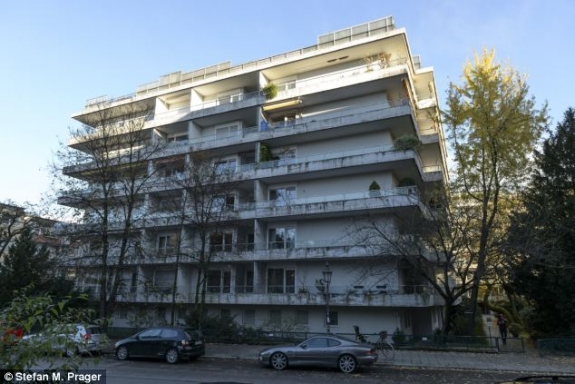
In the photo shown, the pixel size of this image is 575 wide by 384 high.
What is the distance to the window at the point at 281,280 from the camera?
29.5m

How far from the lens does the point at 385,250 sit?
24.4 m

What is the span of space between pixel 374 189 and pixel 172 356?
1624cm

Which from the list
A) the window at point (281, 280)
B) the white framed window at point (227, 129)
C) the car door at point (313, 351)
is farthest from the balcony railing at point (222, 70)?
the car door at point (313, 351)

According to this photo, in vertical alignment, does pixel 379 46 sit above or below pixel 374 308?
above

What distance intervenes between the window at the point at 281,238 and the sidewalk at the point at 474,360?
992cm

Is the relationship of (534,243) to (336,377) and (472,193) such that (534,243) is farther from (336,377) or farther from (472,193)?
(336,377)

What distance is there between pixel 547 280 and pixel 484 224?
526 cm

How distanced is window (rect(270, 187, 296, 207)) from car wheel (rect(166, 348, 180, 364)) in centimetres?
1421

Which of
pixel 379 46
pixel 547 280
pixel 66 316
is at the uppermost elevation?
pixel 379 46

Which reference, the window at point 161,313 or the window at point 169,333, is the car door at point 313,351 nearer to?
the window at point 169,333

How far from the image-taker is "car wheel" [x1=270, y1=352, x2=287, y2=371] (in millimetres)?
16531

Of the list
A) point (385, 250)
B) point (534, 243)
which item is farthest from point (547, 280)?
point (385, 250)

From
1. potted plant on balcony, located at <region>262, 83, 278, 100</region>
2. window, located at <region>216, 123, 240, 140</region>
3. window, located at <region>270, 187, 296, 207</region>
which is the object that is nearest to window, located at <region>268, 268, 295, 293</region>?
window, located at <region>270, 187, 296, 207</region>

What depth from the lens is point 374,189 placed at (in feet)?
91.4
